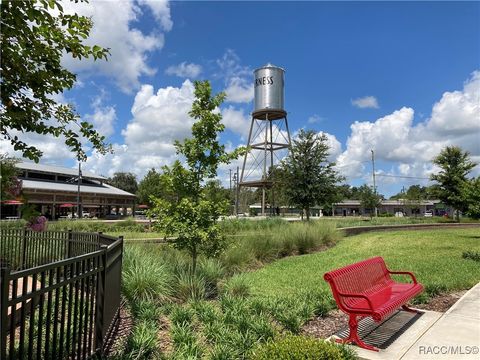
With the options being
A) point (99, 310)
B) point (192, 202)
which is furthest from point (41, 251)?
point (99, 310)

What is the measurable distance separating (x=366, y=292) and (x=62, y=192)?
176 ft

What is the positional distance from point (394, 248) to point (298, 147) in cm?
1442

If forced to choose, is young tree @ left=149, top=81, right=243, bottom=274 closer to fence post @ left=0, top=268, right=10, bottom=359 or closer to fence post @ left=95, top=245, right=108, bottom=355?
fence post @ left=95, top=245, right=108, bottom=355

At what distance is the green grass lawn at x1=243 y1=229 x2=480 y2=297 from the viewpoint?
29.3ft

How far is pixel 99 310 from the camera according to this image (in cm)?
466

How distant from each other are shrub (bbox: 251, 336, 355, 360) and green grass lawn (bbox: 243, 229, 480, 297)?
4.07m

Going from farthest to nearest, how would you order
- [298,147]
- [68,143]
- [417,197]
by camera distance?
1. [417,197]
2. [298,147]
3. [68,143]

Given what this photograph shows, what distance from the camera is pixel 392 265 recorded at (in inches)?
458

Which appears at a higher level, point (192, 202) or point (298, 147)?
point (298, 147)

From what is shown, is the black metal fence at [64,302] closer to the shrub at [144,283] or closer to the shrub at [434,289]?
the shrub at [144,283]

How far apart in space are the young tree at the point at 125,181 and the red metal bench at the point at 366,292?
99595mm

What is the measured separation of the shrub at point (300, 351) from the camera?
12.3 feet

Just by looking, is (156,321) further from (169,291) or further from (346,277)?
(346,277)

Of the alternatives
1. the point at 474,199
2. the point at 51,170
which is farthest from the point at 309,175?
the point at 51,170
